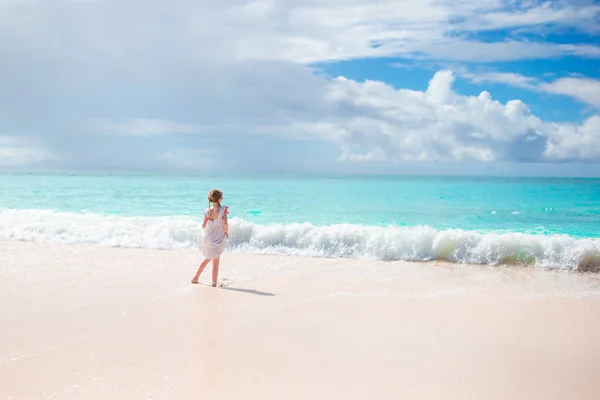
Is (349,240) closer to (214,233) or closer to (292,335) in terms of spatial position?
(214,233)

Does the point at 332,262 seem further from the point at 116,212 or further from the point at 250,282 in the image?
the point at 116,212

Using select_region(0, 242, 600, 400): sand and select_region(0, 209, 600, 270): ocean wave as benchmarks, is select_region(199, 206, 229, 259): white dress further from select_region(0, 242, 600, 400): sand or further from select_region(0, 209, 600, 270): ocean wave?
select_region(0, 209, 600, 270): ocean wave

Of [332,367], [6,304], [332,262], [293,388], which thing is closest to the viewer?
[293,388]

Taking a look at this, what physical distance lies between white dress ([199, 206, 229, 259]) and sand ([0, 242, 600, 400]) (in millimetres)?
585

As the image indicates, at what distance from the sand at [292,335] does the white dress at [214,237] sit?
23.0 inches

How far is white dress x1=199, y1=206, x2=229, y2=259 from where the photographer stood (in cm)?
841

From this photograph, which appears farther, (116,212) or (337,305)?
(116,212)

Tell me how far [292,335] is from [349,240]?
6.94 meters

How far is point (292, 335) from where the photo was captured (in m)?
5.66

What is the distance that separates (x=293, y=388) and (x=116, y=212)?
1978cm

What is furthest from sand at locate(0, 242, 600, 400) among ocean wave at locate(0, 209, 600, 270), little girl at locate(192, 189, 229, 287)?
ocean wave at locate(0, 209, 600, 270)

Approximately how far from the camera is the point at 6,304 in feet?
22.3

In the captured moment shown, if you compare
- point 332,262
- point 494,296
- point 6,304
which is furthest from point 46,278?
point 494,296

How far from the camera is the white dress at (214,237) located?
8.41m
